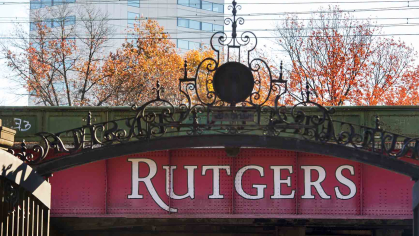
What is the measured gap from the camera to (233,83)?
31.8ft

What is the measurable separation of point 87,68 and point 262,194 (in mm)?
25083

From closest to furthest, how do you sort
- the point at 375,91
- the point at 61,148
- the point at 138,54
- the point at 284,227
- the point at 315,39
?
the point at 61,148 < the point at 284,227 < the point at 375,91 < the point at 315,39 < the point at 138,54

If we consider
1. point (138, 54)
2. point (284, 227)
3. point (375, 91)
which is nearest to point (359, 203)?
point (284, 227)

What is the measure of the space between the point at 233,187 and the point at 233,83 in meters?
5.35

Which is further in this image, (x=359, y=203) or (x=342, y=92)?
(x=342, y=92)

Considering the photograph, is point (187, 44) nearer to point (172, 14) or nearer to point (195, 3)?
point (172, 14)

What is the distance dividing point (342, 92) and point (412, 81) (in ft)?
16.6

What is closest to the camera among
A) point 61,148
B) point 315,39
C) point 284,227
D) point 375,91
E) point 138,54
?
point 61,148

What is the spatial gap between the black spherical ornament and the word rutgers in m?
5.08

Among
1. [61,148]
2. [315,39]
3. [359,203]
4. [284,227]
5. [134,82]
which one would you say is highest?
[315,39]

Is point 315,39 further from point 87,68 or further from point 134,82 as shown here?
point 87,68

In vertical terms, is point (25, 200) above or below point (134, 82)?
below

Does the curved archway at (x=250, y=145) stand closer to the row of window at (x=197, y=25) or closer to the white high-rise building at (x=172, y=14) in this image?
the white high-rise building at (x=172, y=14)

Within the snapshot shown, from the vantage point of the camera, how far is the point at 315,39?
128ft
